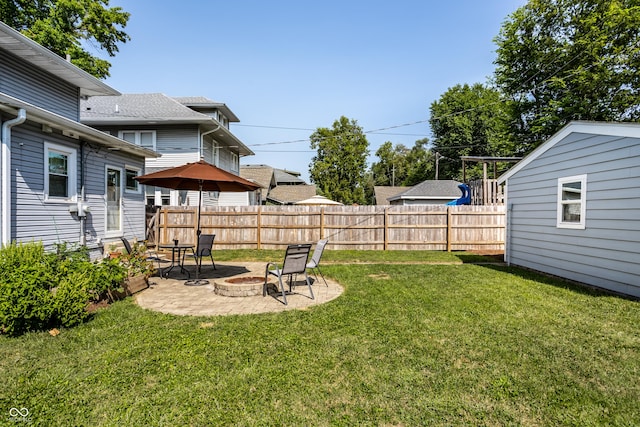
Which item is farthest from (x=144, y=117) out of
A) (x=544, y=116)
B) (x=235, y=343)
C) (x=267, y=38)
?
(x=544, y=116)

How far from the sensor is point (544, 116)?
76.7ft

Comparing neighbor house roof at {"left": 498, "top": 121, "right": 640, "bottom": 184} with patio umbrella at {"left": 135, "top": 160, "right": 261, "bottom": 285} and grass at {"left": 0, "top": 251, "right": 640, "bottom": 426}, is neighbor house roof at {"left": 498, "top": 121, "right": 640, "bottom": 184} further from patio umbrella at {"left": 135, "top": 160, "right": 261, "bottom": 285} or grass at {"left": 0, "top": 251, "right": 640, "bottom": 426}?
patio umbrella at {"left": 135, "top": 160, "right": 261, "bottom": 285}

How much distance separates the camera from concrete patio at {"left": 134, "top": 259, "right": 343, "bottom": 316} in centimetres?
523

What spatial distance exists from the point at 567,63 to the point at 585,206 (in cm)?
2112

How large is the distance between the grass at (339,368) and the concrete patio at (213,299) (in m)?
0.38

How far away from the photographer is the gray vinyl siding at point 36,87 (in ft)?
27.3

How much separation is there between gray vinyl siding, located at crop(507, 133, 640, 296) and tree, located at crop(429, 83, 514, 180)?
26.6 meters

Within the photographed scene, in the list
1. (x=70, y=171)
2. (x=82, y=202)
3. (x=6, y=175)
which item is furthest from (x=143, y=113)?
(x=6, y=175)

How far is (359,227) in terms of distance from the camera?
45.2 feet

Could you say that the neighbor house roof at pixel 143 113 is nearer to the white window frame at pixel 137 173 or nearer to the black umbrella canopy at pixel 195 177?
the white window frame at pixel 137 173

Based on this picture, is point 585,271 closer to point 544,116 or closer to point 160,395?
point 160,395

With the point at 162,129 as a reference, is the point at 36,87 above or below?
below

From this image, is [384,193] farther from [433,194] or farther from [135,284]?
[135,284]
